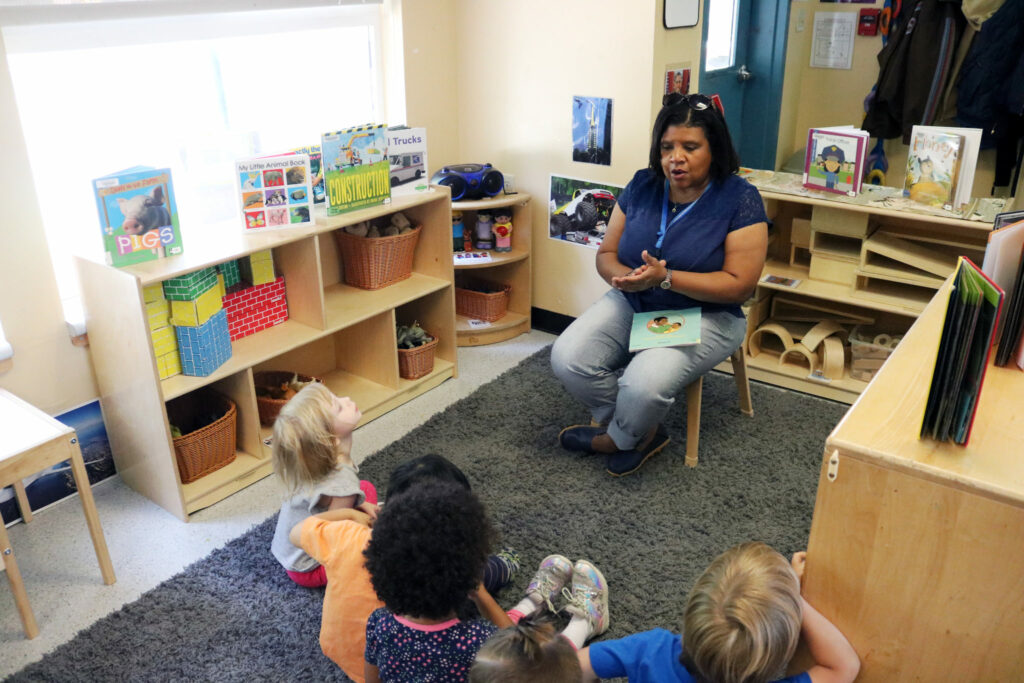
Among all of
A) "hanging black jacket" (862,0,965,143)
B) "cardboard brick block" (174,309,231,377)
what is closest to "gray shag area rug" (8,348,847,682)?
"cardboard brick block" (174,309,231,377)

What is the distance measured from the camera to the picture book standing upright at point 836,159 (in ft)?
9.67

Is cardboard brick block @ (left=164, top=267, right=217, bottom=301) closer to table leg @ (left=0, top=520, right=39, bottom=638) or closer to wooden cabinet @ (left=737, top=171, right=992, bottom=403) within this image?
table leg @ (left=0, top=520, right=39, bottom=638)

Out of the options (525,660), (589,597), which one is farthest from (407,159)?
(525,660)

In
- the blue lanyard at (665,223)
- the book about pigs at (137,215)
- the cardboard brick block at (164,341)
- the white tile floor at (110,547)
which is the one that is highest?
the book about pigs at (137,215)

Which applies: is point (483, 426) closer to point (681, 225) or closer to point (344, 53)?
point (681, 225)

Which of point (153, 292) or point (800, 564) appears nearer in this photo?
point (800, 564)

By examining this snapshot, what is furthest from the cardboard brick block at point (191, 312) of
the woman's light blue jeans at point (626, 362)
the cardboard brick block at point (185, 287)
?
the woman's light blue jeans at point (626, 362)

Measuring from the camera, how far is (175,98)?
2670 millimetres

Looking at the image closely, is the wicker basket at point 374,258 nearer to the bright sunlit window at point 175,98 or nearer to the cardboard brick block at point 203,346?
the bright sunlit window at point 175,98

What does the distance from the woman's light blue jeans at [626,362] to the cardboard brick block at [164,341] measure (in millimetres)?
1172

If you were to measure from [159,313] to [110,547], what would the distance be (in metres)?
0.68

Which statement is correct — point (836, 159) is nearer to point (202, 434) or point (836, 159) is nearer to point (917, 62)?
point (917, 62)

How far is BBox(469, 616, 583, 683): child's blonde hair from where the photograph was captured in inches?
50.4

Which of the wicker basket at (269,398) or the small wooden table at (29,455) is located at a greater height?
the small wooden table at (29,455)
